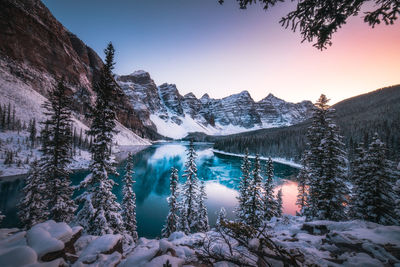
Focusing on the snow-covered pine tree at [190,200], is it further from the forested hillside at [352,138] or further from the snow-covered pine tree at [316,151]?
the forested hillside at [352,138]

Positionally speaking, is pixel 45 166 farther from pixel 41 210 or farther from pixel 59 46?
pixel 59 46

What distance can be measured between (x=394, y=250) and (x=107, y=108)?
481 inches

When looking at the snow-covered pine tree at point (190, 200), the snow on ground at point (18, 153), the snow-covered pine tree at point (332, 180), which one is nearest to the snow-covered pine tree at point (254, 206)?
the snow-covered pine tree at point (332, 180)

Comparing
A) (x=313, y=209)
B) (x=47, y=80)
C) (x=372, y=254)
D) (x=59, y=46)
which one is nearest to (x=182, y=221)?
(x=313, y=209)

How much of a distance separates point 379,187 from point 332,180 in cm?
260

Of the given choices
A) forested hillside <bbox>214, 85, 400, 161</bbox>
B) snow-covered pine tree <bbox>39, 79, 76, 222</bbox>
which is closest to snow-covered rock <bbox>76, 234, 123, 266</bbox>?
snow-covered pine tree <bbox>39, 79, 76, 222</bbox>

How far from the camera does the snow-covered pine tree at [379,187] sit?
1007cm

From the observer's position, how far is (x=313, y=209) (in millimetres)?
12594

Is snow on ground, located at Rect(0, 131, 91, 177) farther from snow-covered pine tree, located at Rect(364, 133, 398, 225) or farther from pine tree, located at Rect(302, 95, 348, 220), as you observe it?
snow-covered pine tree, located at Rect(364, 133, 398, 225)

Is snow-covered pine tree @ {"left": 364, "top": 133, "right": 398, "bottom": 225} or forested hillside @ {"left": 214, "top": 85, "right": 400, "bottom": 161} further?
forested hillside @ {"left": 214, "top": 85, "right": 400, "bottom": 161}

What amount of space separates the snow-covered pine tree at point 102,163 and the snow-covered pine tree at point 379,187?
675 inches

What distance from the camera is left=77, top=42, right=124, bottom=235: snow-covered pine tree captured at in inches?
351

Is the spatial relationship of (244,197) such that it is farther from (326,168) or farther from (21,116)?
(21,116)

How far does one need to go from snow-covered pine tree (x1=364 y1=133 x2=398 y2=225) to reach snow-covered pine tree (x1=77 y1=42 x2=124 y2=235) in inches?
675
